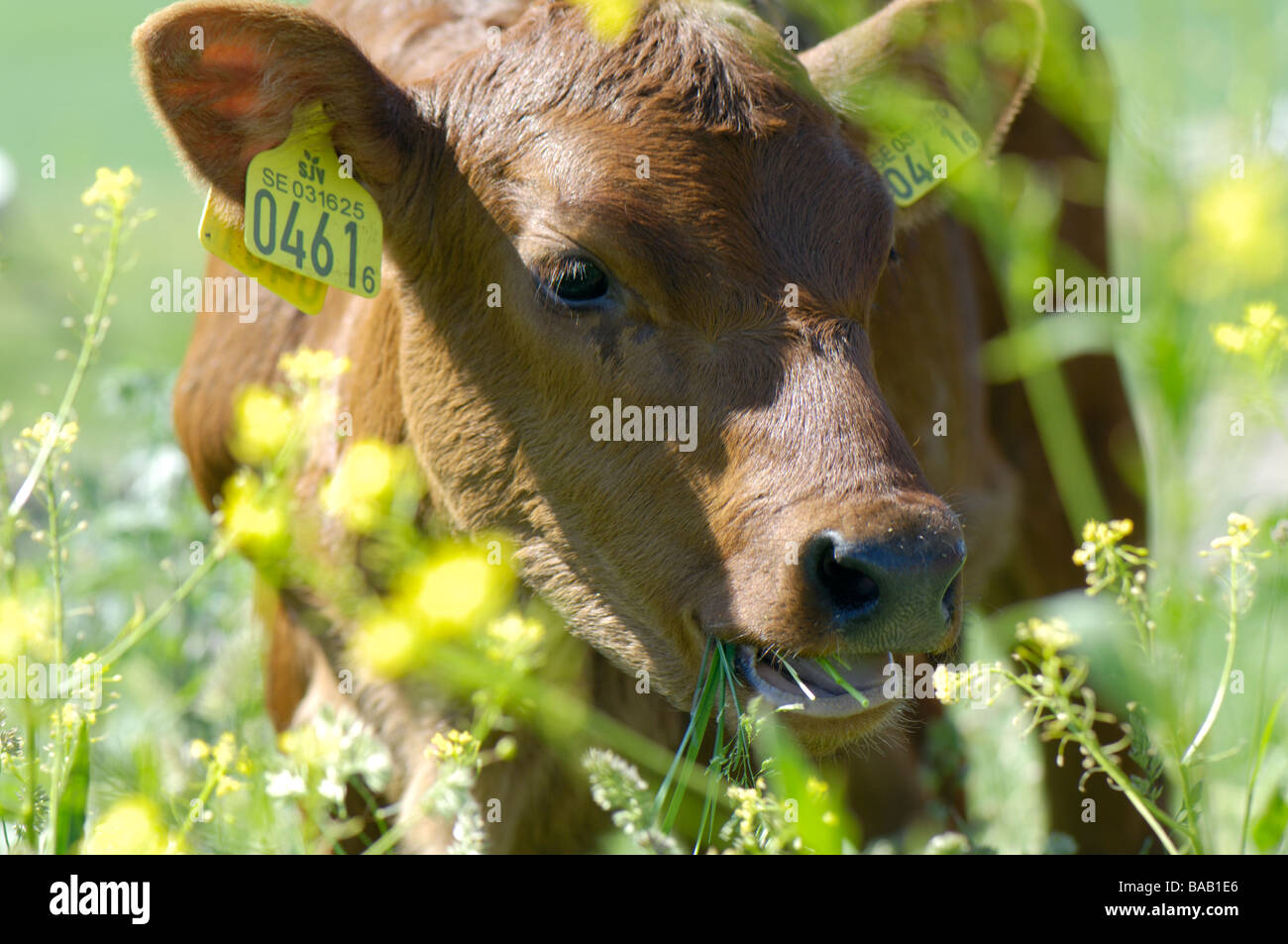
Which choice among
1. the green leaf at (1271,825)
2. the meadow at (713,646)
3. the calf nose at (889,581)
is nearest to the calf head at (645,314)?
the calf nose at (889,581)

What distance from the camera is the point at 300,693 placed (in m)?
4.54

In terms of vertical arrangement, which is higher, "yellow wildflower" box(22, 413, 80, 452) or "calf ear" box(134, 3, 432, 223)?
"calf ear" box(134, 3, 432, 223)

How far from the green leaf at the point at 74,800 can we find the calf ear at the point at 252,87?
51.7 inches

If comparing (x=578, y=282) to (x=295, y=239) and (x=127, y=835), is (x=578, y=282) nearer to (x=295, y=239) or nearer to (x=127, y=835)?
(x=295, y=239)

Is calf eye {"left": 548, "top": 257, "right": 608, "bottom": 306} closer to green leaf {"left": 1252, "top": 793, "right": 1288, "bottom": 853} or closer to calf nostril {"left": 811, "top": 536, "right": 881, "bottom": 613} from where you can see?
calf nostril {"left": 811, "top": 536, "right": 881, "bottom": 613}

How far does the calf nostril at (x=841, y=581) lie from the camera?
281cm

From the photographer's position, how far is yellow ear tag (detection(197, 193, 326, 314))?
347cm

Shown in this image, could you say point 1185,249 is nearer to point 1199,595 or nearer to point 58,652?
point 1199,595

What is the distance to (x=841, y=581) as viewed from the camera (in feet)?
9.36

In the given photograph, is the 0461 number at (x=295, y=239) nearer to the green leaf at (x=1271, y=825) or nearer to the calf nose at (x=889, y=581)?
the calf nose at (x=889, y=581)

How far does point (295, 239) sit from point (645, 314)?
88 centimetres

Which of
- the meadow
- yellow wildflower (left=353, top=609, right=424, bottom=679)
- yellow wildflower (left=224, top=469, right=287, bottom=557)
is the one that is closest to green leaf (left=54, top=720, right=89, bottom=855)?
the meadow
